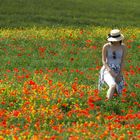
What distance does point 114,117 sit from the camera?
1104cm

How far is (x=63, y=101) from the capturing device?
1256cm

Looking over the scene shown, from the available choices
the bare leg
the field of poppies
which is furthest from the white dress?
the bare leg

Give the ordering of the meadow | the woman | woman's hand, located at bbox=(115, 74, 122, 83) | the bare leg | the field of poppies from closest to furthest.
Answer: the field of poppies
the meadow
the bare leg
the woman
woman's hand, located at bbox=(115, 74, 122, 83)

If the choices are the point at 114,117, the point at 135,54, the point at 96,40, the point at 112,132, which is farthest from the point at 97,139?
the point at 96,40

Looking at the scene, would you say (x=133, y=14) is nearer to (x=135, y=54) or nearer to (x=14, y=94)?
(x=135, y=54)

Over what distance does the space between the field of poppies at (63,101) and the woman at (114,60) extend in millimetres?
399

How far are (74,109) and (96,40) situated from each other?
1597 centimetres

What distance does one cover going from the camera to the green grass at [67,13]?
3725cm

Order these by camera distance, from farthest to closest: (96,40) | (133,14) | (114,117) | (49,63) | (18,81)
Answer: (133,14) → (96,40) → (49,63) → (18,81) → (114,117)

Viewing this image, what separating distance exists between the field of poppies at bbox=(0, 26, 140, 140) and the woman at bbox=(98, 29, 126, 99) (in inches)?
15.7

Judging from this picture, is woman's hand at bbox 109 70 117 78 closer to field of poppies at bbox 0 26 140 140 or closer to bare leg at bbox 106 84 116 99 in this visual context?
field of poppies at bbox 0 26 140 140

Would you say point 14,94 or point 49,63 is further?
point 49,63

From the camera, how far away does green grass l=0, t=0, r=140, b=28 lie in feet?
122

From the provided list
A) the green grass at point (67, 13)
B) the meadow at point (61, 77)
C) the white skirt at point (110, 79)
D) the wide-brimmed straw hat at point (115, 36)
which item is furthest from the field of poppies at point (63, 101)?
the green grass at point (67, 13)
